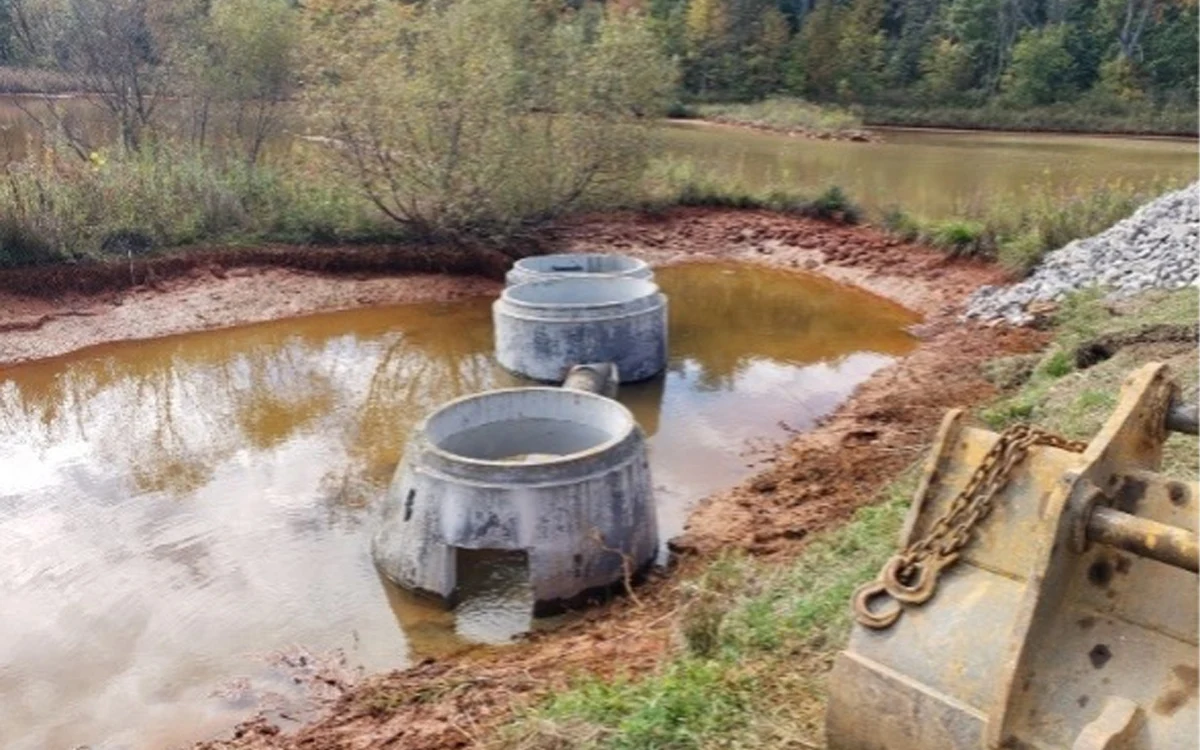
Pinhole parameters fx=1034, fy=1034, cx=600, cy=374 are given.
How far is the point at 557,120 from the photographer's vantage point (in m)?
17.4

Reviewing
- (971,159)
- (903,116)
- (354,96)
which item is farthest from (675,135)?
(354,96)

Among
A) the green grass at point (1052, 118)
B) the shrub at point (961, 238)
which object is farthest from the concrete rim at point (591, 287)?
the green grass at point (1052, 118)

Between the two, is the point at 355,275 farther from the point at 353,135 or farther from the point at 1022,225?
the point at 1022,225

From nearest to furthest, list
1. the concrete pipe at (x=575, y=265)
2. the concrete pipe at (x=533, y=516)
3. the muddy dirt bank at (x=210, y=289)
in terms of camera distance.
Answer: the concrete pipe at (x=533, y=516) < the concrete pipe at (x=575, y=265) < the muddy dirt bank at (x=210, y=289)

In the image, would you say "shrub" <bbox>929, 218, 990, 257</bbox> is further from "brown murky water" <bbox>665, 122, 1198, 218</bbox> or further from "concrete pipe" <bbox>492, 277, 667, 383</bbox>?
"concrete pipe" <bbox>492, 277, 667, 383</bbox>

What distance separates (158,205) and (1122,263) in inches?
547

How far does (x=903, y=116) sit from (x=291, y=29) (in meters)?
26.3

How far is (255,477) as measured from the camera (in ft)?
31.9

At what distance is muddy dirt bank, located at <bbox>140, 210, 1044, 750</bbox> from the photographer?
5492 millimetres

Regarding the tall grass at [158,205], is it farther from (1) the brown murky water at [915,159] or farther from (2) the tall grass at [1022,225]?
(2) the tall grass at [1022,225]

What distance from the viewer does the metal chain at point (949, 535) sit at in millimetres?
3475

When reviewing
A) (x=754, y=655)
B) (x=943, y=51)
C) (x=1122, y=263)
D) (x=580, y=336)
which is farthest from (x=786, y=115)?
(x=754, y=655)

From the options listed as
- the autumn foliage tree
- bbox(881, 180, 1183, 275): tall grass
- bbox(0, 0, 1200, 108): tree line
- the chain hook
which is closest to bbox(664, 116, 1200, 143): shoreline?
bbox(0, 0, 1200, 108): tree line

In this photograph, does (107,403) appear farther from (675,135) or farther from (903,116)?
(903,116)
